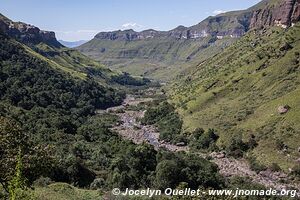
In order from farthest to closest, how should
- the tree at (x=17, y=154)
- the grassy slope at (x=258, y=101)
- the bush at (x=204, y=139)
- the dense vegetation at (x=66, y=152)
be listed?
the bush at (x=204, y=139)
the grassy slope at (x=258, y=101)
the dense vegetation at (x=66, y=152)
the tree at (x=17, y=154)

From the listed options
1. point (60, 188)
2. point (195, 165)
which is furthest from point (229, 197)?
point (195, 165)

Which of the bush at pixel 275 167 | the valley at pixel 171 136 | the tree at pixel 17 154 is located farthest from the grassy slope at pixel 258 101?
the tree at pixel 17 154

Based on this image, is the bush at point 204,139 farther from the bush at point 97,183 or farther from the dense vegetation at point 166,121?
the bush at point 97,183

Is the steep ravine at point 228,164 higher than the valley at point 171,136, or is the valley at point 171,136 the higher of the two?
the valley at point 171,136

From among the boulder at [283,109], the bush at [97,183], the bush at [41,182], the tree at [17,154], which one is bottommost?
the bush at [97,183]

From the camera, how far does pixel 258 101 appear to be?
140500 millimetres

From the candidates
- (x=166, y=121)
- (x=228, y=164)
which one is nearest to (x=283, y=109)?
(x=228, y=164)

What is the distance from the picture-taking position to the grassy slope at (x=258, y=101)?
112625mm

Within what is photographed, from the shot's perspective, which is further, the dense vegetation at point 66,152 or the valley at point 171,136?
the valley at point 171,136

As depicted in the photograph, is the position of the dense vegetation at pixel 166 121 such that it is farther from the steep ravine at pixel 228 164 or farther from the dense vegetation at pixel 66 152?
the steep ravine at pixel 228 164

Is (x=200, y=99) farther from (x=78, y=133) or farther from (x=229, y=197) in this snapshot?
(x=229, y=197)

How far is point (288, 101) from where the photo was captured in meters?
125

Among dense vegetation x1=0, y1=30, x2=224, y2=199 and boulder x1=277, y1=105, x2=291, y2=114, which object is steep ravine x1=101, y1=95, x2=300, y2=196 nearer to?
dense vegetation x1=0, y1=30, x2=224, y2=199

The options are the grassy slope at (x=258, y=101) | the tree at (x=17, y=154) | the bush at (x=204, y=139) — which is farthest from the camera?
the bush at (x=204, y=139)
